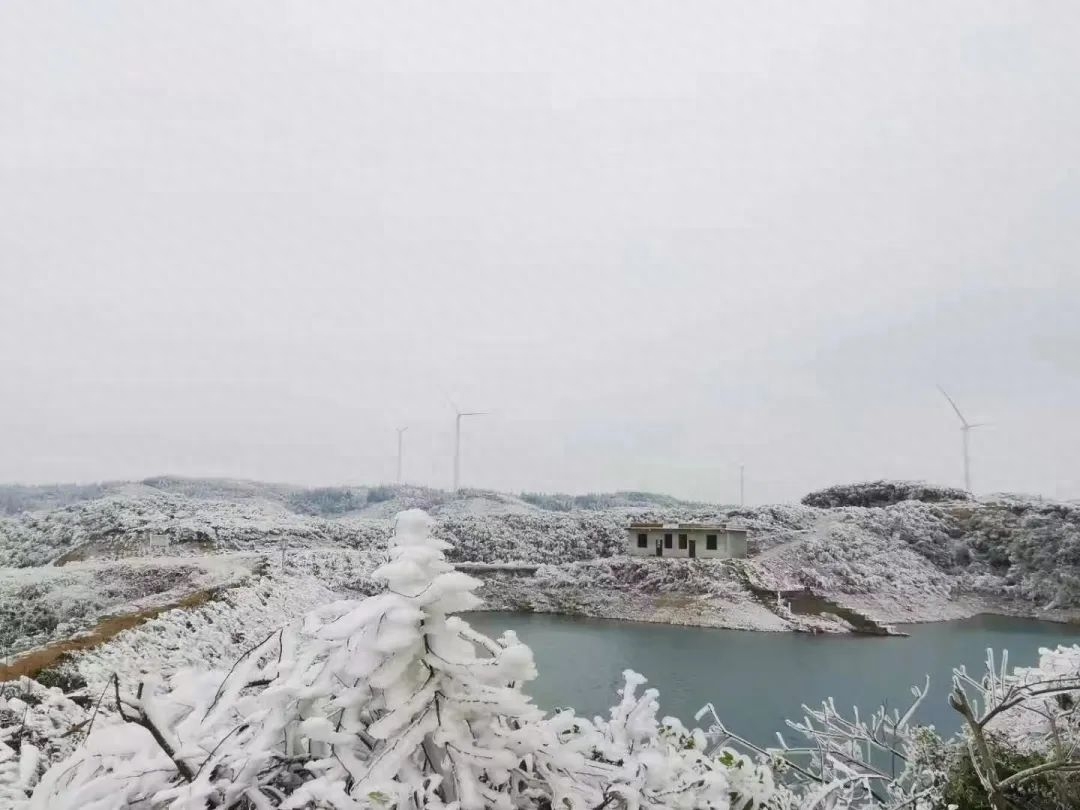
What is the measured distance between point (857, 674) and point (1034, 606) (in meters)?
13.1

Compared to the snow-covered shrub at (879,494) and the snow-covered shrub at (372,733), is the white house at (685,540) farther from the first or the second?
the snow-covered shrub at (372,733)

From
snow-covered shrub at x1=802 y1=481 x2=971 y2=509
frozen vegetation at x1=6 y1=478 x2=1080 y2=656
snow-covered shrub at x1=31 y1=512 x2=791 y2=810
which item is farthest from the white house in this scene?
snow-covered shrub at x1=31 y1=512 x2=791 y2=810

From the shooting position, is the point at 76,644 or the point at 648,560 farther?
the point at 648,560

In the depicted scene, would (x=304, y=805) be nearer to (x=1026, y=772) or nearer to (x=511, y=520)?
(x=1026, y=772)

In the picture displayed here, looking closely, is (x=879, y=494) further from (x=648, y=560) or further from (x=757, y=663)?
(x=757, y=663)

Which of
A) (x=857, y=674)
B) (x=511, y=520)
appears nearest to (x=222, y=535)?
(x=511, y=520)

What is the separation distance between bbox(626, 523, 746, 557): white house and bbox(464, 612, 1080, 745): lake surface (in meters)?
4.24

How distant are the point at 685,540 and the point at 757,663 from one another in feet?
30.5

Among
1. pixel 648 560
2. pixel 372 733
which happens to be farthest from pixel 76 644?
pixel 648 560

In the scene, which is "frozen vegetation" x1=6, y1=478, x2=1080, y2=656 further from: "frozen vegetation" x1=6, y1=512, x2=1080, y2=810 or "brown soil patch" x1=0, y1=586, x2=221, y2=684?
"frozen vegetation" x1=6, y1=512, x2=1080, y2=810

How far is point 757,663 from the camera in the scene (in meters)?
12.2

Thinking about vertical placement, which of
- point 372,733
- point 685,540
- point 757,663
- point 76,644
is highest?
point 372,733

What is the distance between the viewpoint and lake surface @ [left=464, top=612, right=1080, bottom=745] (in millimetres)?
8836

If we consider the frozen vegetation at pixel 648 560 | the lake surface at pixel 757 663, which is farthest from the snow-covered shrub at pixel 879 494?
the lake surface at pixel 757 663
